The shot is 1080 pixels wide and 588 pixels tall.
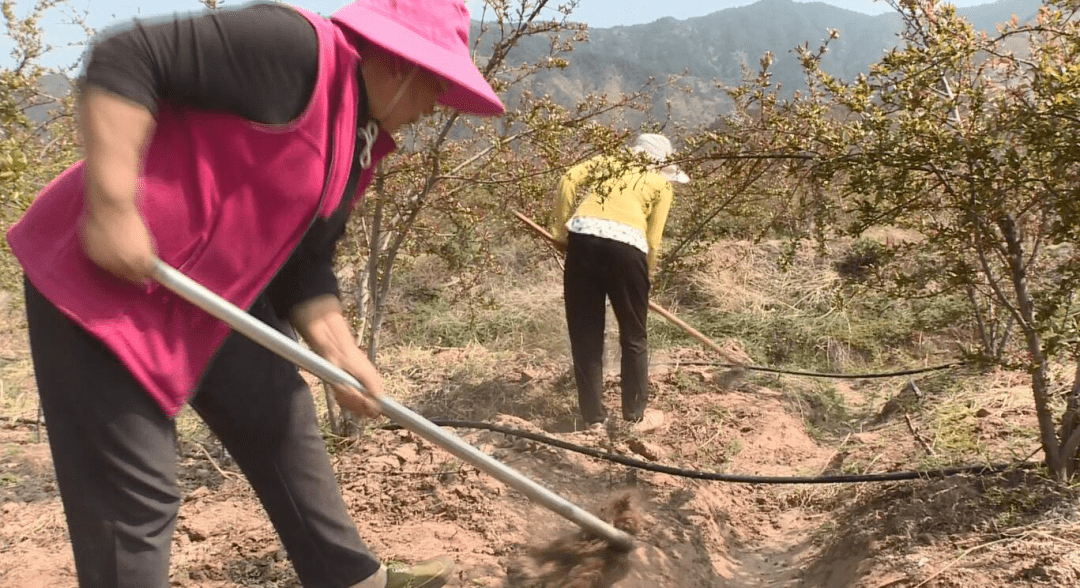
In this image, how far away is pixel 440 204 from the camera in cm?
409

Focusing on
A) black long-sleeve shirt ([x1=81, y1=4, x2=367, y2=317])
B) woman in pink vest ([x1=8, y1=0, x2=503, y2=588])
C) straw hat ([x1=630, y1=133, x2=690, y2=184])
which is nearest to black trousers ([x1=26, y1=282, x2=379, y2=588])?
woman in pink vest ([x1=8, y1=0, x2=503, y2=588])

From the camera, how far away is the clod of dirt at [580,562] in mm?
2672

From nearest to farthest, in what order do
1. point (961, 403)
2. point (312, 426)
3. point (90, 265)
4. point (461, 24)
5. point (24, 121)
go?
point (90, 265) < point (461, 24) < point (312, 426) < point (24, 121) < point (961, 403)

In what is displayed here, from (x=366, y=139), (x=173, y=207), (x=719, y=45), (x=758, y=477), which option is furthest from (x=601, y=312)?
(x=719, y=45)

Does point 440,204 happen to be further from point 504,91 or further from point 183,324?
point 183,324

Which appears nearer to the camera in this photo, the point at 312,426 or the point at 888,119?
the point at 312,426

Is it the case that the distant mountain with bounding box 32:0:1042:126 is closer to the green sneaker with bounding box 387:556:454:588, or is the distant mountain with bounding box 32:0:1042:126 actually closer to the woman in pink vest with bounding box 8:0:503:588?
the green sneaker with bounding box 387:556:454:588

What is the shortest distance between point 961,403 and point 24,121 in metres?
4.71

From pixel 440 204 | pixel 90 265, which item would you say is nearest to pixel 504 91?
pixel 440 204

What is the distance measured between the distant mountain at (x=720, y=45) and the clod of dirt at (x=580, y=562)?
43033mm

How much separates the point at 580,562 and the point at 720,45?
197ft

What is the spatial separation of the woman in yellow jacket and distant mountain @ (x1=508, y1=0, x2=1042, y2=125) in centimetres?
4098

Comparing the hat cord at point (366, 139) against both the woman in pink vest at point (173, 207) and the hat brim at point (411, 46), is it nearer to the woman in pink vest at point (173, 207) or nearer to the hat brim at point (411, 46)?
the woman in pink vest at point (173, 207)

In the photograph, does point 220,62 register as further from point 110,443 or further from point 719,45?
point 719,45
